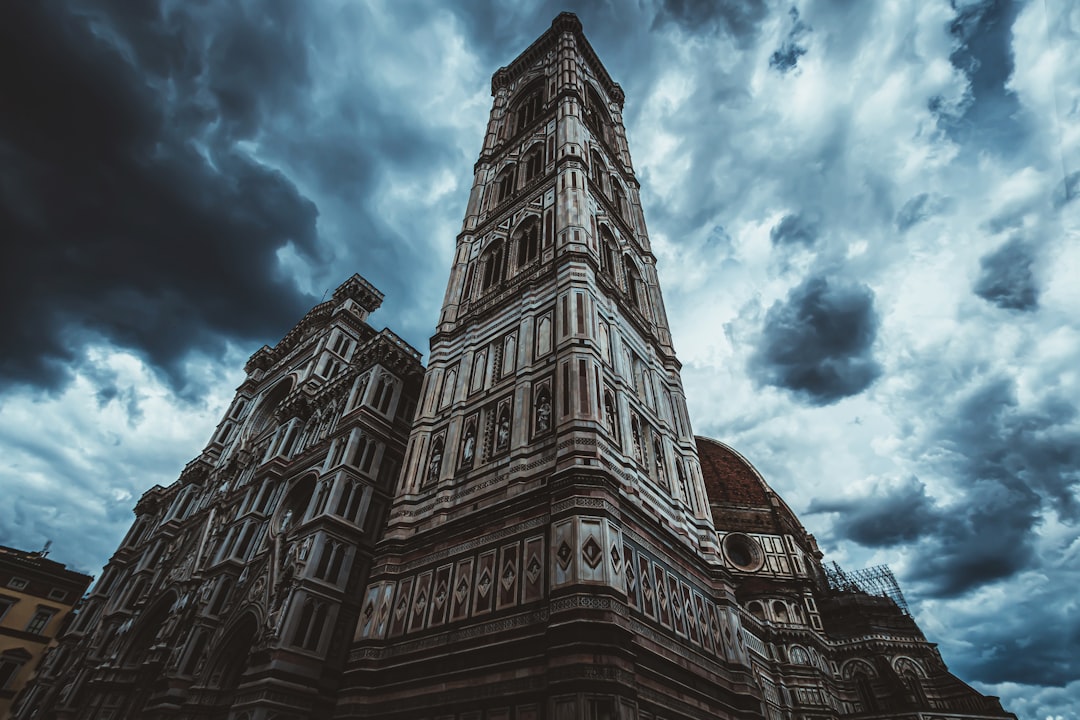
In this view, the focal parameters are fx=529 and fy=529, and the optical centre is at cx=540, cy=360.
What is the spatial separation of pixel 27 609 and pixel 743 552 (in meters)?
59.4

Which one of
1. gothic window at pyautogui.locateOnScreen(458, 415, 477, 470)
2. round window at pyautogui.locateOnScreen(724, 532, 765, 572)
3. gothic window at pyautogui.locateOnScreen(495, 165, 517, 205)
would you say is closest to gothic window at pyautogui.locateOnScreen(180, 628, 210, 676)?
gothic window at pyautogui.locateOnScreen(458, 415, 477, 470)

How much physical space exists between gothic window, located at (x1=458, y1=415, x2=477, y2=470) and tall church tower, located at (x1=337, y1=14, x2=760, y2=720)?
0.20ft

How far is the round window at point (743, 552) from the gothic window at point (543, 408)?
38.1 m

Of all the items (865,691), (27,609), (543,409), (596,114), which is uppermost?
(596,114)

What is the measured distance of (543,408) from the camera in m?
16.5

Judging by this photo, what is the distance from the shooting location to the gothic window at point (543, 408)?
16.0m

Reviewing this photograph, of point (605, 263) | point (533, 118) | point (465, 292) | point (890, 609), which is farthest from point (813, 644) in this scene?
point (533, 118)

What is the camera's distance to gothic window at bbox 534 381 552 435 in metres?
16.0

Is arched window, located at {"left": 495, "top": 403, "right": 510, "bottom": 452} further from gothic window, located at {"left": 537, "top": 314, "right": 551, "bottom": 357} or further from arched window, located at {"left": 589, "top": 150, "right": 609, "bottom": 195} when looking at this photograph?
arched window, located at {"left": 589, "top": 150, "right": 609, "bottom": 195}

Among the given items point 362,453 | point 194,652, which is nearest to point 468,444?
point 362,453

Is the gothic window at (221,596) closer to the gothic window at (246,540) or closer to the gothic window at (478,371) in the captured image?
the gothic window at (246,540)

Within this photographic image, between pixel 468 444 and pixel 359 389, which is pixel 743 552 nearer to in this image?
pixel 359 389

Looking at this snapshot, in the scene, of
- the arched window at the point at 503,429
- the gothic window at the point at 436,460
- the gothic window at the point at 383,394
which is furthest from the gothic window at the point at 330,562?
the arched window at the point at 503,429

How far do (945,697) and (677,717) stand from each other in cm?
3735
